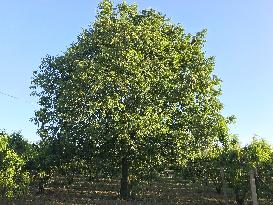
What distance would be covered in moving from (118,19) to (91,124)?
10766mm

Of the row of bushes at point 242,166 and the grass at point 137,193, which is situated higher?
the row of bushes at point 242,166

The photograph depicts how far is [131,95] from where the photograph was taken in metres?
34.9

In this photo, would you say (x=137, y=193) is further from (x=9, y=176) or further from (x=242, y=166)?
(x=9, y=176)

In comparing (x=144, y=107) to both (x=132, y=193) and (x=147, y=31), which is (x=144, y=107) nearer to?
(x=147, y=31)

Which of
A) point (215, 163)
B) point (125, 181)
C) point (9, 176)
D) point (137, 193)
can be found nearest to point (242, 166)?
point (215, 163)

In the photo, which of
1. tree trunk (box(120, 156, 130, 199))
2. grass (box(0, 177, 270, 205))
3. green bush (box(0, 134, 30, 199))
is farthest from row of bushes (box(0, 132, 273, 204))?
grass (box(0, 177, 270, 205))

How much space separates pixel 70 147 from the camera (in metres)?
36.5

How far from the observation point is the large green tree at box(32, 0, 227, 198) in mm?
34375

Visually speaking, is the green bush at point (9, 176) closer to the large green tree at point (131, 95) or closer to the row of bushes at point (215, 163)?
the row of bushes at point (215, 163)

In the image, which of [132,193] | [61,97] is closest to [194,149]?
[132,193]

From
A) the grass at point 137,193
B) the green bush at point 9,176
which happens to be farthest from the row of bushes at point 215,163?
the grass at point 137,193

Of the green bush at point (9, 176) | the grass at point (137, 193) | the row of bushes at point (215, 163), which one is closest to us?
the green bush at point (9, 176)

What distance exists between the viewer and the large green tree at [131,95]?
113ft

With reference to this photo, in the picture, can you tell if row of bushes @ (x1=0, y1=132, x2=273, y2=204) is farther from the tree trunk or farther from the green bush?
the tree trunk
